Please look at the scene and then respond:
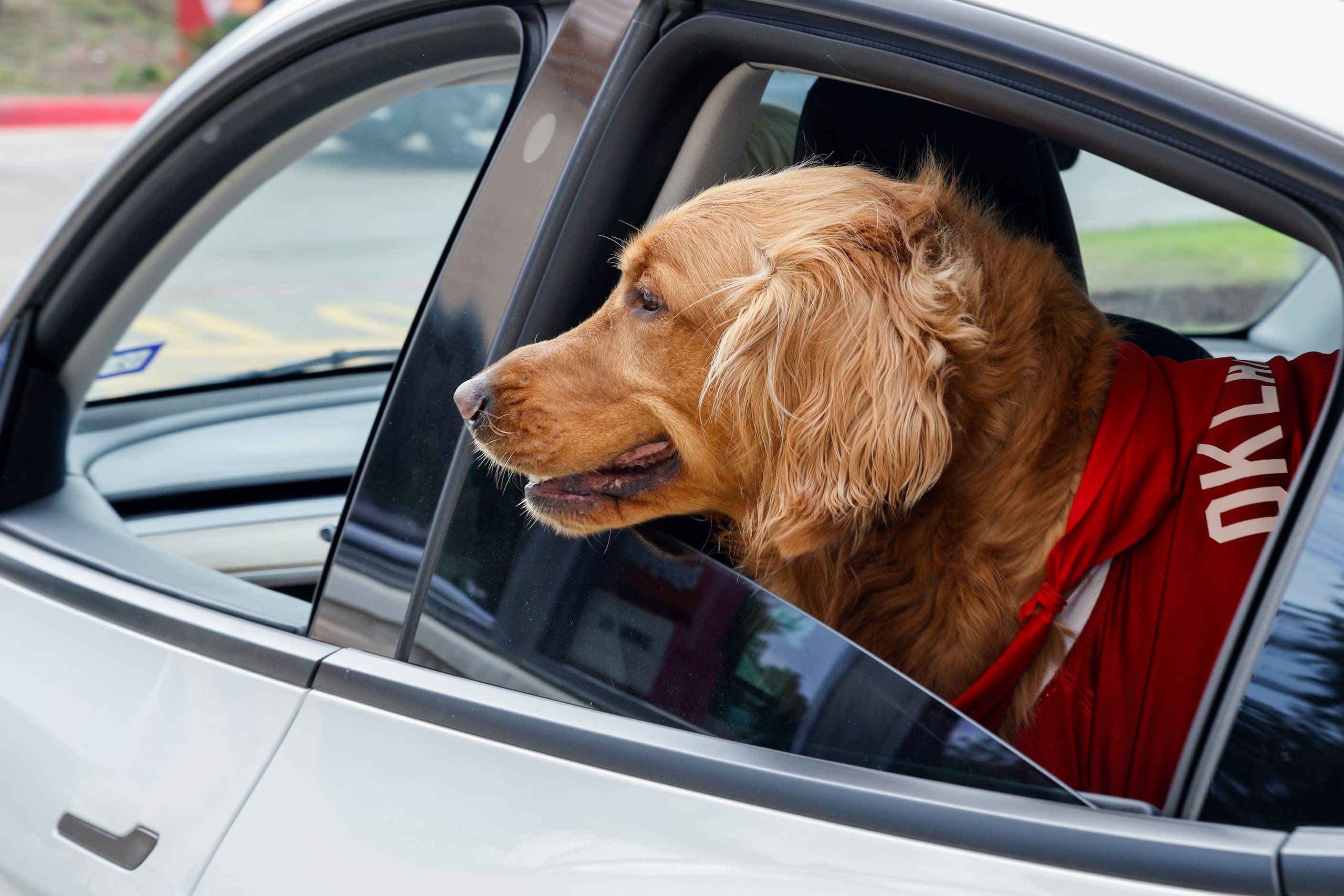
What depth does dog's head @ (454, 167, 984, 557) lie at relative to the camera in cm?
160

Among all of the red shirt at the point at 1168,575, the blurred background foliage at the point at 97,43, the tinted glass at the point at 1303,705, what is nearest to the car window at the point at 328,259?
the red shirt at the point at 1168,575

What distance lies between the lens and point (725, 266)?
1821 mm

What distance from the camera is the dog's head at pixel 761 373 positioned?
1599mm

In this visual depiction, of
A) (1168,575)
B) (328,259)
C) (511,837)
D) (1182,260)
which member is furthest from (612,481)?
(328,259)

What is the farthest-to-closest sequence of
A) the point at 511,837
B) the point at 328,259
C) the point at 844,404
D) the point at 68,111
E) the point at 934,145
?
the point at 68,111 → the point at 328,259 → the point at 934,145 → the point at 844,404 → the point at 511,837

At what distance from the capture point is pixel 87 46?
743 inches

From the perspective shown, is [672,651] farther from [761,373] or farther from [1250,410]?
[1250,410]

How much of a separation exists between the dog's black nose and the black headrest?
0.80 meters

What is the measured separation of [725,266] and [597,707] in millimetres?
804

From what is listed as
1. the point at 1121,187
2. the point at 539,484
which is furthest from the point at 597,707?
the point at 1121,187

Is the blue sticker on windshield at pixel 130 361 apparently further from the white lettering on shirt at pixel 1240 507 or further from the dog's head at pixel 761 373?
the white lettering on shirt at pixel 1240 507

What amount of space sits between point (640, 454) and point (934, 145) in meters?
0.82

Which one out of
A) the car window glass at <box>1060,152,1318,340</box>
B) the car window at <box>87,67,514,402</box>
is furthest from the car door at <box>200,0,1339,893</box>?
the car window at <box>87,67,514,402</box>

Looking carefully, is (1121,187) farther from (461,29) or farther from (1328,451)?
(1328,451)
